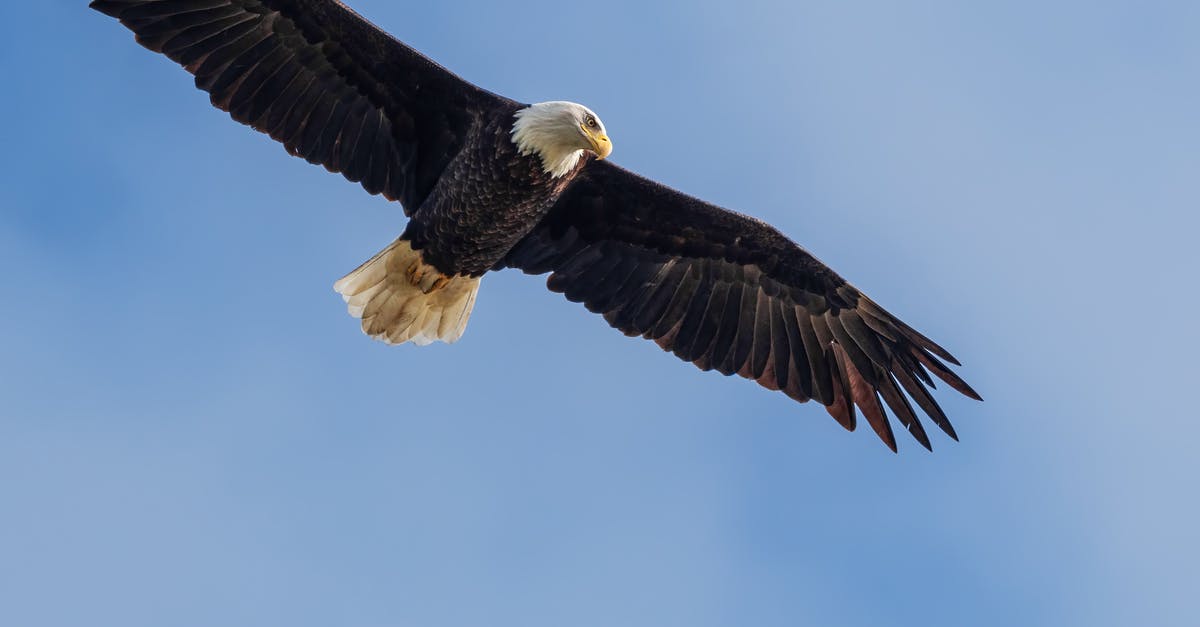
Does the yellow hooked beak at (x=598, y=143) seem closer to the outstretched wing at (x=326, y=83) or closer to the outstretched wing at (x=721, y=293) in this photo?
the outstretched wing at (x=326, y=83)

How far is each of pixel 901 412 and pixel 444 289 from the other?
3425 millimetres

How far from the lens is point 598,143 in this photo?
1041 cm

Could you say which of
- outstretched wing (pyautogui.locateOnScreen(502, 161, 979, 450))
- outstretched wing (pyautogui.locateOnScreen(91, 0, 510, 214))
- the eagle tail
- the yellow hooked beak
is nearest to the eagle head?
the yellow hooked beak

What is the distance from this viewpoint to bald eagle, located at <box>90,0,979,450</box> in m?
10.6

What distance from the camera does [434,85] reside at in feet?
35.8

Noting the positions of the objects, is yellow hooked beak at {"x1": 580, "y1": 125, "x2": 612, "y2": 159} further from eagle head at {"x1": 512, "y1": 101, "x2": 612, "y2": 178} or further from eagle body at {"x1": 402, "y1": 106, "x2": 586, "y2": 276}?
eagle body at {"x1": 402, "y1": 106, "x2": 586, "y2": 276}

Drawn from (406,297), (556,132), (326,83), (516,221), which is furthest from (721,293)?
(326,83)

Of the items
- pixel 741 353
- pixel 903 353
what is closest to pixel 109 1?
pixel 741 353

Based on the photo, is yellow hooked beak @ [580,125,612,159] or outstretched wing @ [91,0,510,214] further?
outstretched wing @ [91,0,510,214]

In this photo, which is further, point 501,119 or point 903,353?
point 903,353

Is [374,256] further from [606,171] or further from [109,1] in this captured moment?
[109,1]

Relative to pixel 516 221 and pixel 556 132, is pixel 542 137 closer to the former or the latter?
pixel 556 132

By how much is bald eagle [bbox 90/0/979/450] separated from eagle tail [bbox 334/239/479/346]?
11mm

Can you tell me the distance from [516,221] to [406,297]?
1219 mm
